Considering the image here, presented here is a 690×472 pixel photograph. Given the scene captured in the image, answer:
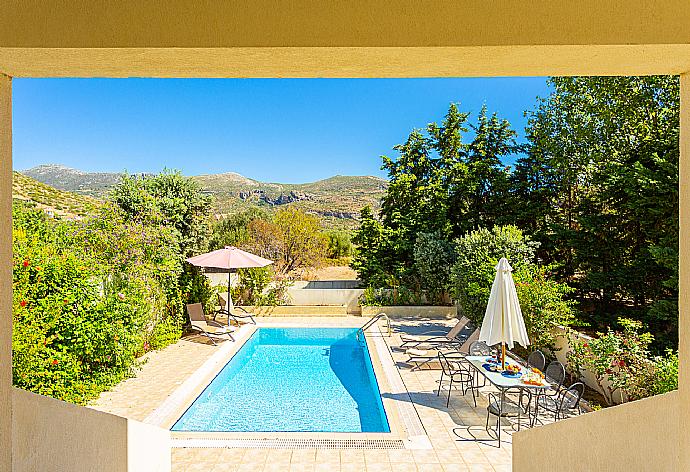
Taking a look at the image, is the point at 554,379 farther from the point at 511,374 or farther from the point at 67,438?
the point at 67,438

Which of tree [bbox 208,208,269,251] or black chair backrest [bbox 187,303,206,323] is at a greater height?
tree [bbox 208,208,269,251]

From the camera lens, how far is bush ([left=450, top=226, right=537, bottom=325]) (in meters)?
12.3

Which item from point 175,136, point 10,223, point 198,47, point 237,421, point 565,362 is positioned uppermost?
point 175,136

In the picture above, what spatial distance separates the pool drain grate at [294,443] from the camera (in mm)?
6191

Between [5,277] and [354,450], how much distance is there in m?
4.70

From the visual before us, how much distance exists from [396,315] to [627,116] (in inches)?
417

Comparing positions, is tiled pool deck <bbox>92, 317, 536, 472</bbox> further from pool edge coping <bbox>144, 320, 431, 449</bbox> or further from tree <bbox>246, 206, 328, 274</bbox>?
tree <bbox>246, 206, 328, 274</bbox>

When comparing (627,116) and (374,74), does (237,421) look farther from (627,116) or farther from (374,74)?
(627,116)

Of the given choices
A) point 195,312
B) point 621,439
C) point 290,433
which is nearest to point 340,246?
point 195,312

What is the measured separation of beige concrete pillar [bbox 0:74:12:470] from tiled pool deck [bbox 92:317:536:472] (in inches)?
139

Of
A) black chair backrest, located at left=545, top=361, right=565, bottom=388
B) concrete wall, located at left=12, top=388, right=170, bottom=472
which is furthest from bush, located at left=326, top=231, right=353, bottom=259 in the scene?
concrete wall, located at left=12, top=388, right=170, bottom=472

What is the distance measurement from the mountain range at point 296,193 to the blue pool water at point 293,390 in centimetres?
2758

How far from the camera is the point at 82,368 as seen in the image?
779 cm

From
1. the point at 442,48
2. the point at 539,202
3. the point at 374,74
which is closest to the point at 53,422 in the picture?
the point at 374,74
